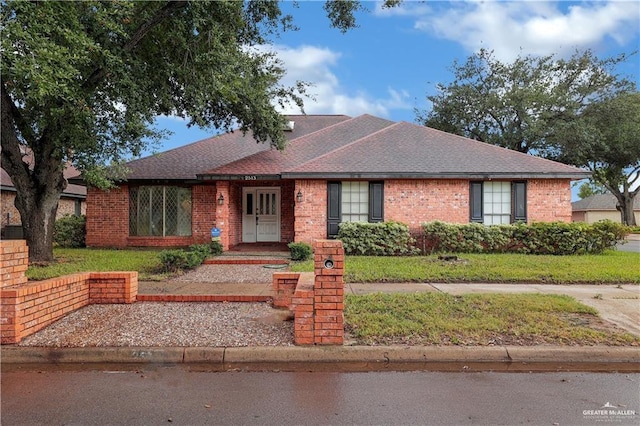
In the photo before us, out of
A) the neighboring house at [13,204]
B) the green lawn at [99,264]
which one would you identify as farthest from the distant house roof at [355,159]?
the neighboring house at [13,204]

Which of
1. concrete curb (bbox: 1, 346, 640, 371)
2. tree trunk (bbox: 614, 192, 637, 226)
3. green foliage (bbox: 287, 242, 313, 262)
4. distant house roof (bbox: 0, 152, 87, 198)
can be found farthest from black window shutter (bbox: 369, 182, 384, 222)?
tree trunk (bbox: 614, 192, 637, 226)

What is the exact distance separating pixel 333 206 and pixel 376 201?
1508 millimetres

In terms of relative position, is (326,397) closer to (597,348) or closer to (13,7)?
(597,348)

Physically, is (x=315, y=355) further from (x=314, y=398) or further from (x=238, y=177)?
(x=238, y=177)

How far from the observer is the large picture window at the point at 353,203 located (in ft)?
44.6

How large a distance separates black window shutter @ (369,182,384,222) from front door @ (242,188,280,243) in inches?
164

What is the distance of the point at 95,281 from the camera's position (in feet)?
20.9

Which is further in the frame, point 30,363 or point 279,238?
point 279,238

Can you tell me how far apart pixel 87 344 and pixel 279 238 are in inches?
453

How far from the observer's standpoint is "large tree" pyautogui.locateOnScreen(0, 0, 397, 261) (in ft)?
23.1

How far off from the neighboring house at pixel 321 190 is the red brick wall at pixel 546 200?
0.11 ft

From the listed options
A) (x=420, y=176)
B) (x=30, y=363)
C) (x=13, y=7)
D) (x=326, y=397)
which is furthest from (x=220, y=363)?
(x=420, y=176)

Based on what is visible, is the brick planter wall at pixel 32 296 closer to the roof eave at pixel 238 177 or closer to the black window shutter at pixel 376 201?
the roof eave at pixel 238 177

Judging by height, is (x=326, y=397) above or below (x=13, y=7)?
below
